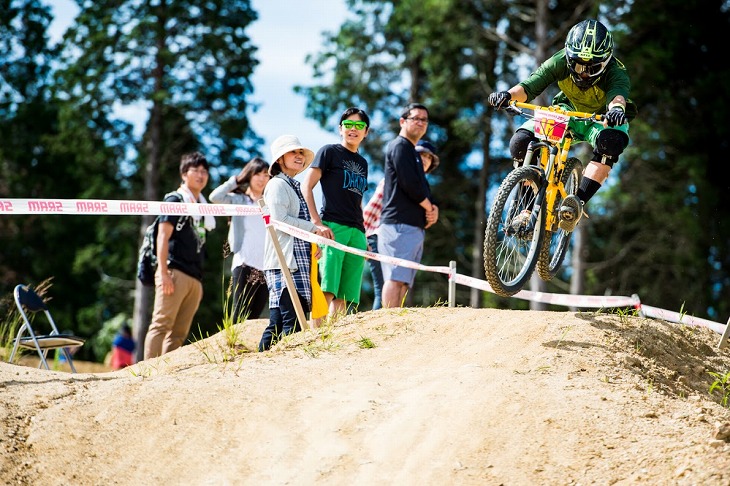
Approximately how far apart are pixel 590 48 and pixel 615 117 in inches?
23.6

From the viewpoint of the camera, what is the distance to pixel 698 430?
197 inches

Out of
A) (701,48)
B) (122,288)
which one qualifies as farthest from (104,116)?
(701,48)

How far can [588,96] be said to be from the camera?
7.26 meters

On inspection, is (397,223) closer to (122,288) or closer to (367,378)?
(367,378)

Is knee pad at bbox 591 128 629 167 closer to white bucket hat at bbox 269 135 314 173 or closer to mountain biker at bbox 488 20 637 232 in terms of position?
mountain biker at bbox 488 20 637 232

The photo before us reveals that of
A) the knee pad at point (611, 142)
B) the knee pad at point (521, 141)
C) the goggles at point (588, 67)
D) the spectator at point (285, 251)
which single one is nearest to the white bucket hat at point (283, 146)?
the spectator at point (285, 251)

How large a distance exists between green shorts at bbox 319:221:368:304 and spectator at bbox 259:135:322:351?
1.46ft

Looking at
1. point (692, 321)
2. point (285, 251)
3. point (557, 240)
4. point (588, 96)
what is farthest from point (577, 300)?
point (285, 251)

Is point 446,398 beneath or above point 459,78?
beneath

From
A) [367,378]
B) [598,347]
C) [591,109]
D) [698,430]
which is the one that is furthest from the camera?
[591,109]

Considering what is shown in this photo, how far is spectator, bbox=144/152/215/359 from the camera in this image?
27.5ft

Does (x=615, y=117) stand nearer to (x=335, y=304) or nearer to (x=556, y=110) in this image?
(x=556, y=110)

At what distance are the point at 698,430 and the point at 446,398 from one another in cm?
140

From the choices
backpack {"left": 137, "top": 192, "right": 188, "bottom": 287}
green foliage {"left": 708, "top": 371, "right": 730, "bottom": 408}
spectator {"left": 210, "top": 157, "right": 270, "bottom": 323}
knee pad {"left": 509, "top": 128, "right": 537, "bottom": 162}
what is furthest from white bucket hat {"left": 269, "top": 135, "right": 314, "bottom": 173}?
green foliage {"left": 708, "top": 371, "right": 730, "bottom": 408}
